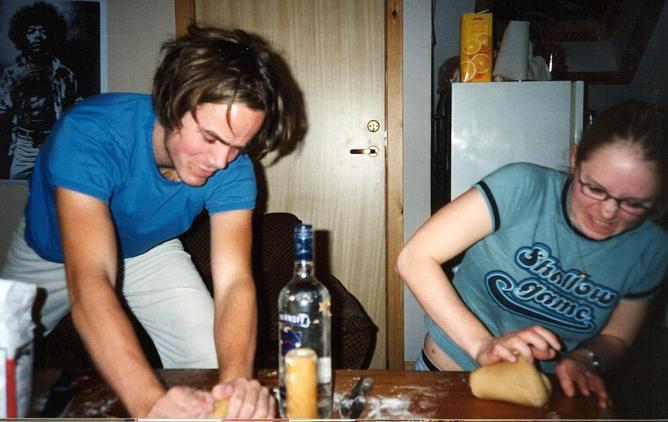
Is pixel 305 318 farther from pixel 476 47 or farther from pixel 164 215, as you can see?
pixel 476 47

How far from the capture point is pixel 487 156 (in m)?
1.05

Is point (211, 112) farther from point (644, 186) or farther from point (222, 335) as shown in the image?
point (644, 186)

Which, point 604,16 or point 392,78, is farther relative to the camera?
point 392,78

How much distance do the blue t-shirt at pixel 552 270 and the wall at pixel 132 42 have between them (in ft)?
2.73

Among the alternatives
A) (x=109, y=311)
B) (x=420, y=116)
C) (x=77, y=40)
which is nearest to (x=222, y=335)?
(x=109, y=311)

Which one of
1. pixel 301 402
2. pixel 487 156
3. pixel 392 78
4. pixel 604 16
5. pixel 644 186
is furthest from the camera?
pixel 392 78

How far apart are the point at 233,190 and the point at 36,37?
52 centimetres

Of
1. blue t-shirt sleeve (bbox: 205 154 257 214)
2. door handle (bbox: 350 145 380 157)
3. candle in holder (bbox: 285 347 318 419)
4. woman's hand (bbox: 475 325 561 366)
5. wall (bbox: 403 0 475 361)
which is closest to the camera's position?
candle in holder (bbox: 285 347 318 419)

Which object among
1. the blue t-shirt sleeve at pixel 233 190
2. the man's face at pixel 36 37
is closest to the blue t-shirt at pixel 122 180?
the blue t-shirt sleeve at pixel 233 190

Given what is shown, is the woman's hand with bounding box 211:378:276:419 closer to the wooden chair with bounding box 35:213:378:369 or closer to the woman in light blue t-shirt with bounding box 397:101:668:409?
the woman in light blue t-shirt with bounding box 397:101:668:409

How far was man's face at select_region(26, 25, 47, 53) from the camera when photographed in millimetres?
872

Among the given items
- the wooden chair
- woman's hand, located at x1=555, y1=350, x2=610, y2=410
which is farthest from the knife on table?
the wooden chair

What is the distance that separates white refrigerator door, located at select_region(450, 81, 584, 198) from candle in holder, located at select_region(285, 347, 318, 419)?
2.35 ft

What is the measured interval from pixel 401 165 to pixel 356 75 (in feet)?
0.88
